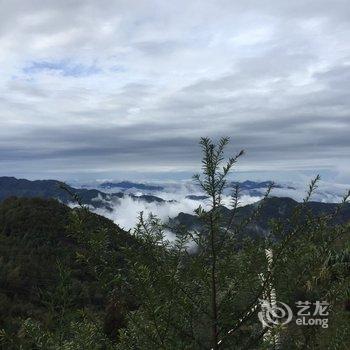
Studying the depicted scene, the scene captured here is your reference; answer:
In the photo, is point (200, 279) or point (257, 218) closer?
point (200, 279)

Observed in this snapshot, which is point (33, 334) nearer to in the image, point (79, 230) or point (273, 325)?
point (79, 230)

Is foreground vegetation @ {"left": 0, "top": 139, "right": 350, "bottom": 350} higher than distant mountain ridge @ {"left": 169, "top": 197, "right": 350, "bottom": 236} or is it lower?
lower

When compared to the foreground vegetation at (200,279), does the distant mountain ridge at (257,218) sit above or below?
above

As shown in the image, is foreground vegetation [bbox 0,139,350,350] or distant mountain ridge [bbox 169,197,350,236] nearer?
foreground vegetation [bbox 0,139,350,350]

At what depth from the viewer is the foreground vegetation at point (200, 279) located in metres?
3.45

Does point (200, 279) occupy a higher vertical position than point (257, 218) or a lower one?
lower

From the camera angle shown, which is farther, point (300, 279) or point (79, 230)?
point (300, 279)

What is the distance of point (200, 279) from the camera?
377cm

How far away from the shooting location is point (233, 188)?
3602 mm

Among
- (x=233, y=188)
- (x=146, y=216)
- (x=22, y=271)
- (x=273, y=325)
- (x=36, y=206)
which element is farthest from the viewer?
(x=36, y=206)

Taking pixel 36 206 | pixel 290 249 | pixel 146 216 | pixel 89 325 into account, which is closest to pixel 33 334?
pixel 89 325

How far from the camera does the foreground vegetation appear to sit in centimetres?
345

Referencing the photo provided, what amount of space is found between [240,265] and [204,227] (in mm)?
474

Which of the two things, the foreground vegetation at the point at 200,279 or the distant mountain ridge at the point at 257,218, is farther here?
the distant mountain ridge at the point at 257,218
